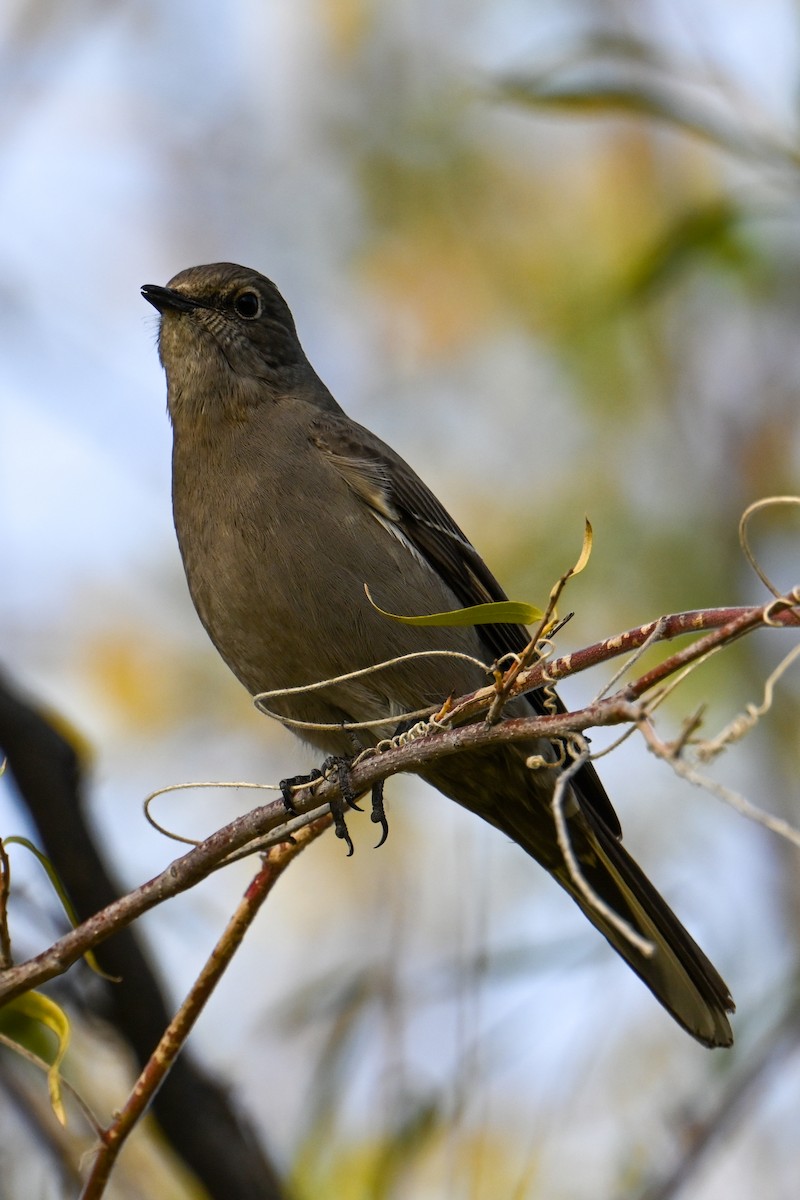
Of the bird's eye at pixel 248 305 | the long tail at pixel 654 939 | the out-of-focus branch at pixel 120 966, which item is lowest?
the long tail at pixel 654 939

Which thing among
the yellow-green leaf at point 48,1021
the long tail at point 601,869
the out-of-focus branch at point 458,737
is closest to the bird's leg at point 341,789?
Answer: the out-of-focus branch at point 458,737

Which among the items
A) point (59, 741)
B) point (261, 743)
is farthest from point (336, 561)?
point (261, 743)

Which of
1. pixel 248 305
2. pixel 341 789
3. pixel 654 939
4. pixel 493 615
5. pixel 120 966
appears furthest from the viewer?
pixel 248 305

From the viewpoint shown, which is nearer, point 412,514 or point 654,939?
point 654,939

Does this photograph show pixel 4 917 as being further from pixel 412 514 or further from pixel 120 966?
pixel 412 514

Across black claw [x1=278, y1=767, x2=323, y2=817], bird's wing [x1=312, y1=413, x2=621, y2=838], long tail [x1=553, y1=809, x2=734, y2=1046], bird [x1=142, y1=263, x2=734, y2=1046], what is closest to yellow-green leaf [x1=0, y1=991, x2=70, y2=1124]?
black claw [x1=278, y1=767, x2=323, y2=817]

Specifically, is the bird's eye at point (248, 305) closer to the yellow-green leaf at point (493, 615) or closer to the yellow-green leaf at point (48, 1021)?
the yellow-green leaf at point (48, 1021)

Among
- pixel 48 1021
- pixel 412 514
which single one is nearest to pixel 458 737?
pixel 48 1021

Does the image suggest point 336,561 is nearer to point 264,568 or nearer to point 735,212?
point 264,568
